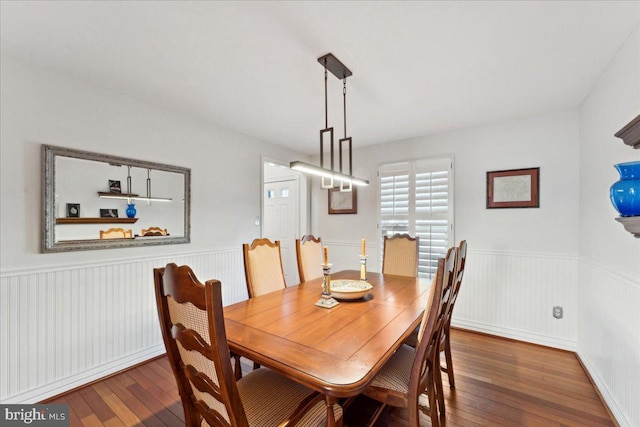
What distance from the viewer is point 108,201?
2395 mm

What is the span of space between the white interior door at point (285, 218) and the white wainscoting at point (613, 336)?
11.4 feet

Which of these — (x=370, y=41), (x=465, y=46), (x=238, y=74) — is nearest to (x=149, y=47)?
(x=238, y=74)

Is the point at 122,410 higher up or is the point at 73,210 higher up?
the point at 73,210

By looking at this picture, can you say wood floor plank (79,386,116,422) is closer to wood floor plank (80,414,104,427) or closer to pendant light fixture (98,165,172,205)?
wood floor plank (80,414,104,427)

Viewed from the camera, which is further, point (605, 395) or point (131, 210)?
point (131, 210)

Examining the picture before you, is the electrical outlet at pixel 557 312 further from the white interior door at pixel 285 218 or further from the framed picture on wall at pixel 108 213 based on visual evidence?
the framed picture on wall at pixel 108 213

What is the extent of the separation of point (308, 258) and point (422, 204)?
1764mm

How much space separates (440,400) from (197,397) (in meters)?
1.46

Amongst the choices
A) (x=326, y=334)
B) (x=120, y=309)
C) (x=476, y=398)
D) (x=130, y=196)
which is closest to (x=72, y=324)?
(x=120, y=309)

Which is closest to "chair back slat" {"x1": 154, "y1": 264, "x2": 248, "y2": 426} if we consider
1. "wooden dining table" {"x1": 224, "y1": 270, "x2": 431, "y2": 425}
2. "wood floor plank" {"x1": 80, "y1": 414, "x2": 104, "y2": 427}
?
"wooden dining table" {"x1": 224, "y1": 270, "x2": 431, "y2": 425}

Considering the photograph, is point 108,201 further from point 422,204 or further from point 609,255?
point 609,255

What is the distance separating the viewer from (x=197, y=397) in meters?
1.14

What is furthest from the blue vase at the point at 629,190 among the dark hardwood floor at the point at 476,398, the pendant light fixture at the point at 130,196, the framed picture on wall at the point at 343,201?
the pendant light fixture at the point at 130,196

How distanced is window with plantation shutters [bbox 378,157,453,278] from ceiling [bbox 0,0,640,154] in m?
0.93
